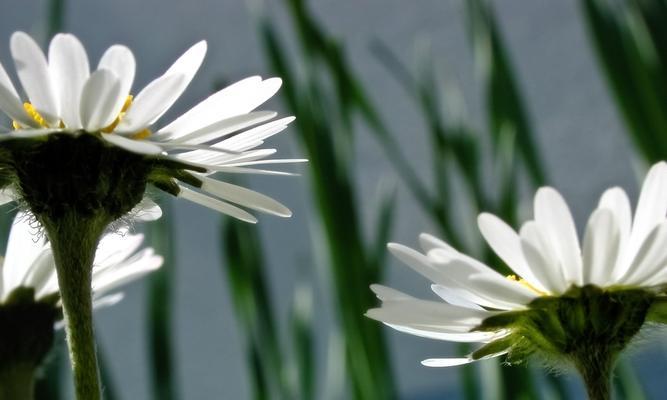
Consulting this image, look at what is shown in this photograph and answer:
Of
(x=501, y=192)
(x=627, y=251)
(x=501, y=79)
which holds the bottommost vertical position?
(x=627, y=251)

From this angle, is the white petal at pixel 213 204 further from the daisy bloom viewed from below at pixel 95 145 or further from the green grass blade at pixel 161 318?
the green grass blade at pixel 161 318

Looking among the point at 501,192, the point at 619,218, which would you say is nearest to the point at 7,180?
the point at 619,218

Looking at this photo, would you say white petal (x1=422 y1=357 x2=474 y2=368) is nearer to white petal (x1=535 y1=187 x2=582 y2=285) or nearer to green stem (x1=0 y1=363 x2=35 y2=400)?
white petal (x1=535 y1=187 x2=582 y2=285)

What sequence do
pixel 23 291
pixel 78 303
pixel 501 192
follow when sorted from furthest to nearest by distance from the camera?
pixel 501 192
pixel 23 291
pixel 78 303

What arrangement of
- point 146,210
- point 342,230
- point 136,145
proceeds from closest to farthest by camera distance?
point 136,145 → point 146,210 → point 342,230

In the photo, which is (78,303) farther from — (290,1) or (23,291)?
(290,1)

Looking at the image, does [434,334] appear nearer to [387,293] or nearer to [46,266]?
[387,293]

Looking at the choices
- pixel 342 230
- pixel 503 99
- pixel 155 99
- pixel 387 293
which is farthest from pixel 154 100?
pixel 503 99
